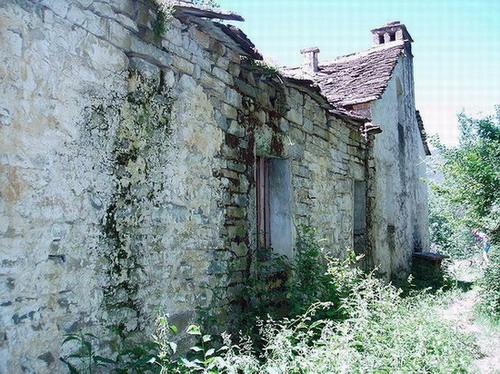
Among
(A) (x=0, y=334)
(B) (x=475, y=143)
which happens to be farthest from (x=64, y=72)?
(B) (x=475, y=143)

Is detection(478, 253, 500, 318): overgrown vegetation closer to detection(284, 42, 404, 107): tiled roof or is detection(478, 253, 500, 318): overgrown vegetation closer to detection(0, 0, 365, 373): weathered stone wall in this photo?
detection(284, 42, 404, 107): tiled roof

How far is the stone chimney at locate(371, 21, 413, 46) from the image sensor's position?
1198cm

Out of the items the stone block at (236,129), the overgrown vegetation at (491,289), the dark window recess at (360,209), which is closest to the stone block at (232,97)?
the stone block at (236,129)

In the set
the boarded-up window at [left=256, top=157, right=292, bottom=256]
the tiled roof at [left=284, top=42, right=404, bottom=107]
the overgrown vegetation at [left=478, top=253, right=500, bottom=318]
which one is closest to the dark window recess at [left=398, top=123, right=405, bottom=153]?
the tiled roof at [left=284, top=42, right=404, bottom=107]

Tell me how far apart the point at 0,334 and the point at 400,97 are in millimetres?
11752

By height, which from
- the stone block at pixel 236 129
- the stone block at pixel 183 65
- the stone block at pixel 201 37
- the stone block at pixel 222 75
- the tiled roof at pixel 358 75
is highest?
the tiled roof at pixel 358 75

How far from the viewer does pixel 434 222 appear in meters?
18.8

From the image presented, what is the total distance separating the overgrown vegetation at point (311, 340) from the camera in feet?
9.65

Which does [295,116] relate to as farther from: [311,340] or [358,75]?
[358,75]

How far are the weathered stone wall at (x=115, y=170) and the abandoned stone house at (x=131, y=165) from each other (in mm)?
10

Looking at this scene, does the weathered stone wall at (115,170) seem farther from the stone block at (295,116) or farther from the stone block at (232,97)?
the stone block at (295,116)

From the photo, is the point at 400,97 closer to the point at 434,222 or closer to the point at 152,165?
the point at 434,222

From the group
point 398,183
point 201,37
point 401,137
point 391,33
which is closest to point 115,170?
point 201,37

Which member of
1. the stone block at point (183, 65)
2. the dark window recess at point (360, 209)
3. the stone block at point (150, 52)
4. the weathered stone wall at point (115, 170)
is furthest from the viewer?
the dark window recess at point (360, 209)
